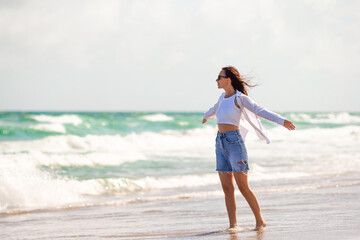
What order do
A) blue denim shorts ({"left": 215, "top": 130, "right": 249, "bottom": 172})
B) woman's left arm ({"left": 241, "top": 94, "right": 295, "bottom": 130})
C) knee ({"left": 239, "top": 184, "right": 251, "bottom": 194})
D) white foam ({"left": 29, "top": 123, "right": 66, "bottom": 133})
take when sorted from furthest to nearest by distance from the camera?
1. white foam ({"left": 29, "top": 123, "right": 66, "bottom": 133})
2. knee ({"left": 239, "top": 184, "right": 251, "bottom": 194})
3. blue denim shorts ({"left": 215, "top": 130, "right": 249, "bottom": 172})
4. woman's left arm ({"left": 241, "top": 94, "right": 295, "bottom": 130})

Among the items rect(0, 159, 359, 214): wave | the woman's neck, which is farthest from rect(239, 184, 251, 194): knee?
rect(0, 159, 359, 214): wave

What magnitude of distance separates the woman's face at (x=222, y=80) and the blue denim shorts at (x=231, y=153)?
0.49 meters

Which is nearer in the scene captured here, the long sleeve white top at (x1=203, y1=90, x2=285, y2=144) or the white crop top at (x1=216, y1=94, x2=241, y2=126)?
the long sleeve white top at (x1=203, y1=90, x2=285, y2=144)

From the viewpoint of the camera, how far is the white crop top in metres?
5.57

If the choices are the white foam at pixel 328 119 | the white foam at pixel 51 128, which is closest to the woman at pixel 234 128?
the white foam at pixel 51 128

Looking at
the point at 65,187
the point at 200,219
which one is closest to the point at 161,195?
the point at 65,187

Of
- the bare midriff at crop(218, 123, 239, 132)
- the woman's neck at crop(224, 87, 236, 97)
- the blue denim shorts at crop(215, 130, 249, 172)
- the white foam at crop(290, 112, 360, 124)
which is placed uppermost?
the woman's neck at crop(224, 87, 236, 97)

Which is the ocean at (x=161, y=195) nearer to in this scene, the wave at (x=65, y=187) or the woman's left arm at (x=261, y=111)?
the wave at (x=65, y=187)

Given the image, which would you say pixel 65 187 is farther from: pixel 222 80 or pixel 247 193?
pixel 222 80

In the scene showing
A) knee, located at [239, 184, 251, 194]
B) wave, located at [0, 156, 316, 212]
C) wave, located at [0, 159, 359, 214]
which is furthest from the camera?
wave, located at [0, 156, 316, 212]

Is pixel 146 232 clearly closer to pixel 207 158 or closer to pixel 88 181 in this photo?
pixel 88 181

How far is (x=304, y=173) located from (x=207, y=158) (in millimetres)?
5134

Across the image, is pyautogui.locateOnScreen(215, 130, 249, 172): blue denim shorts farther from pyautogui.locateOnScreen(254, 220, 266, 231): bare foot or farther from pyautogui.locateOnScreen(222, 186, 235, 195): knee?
pyautogui.locateOnScreen(254, 220, 266, 231): bare foot

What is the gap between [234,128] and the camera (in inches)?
220
